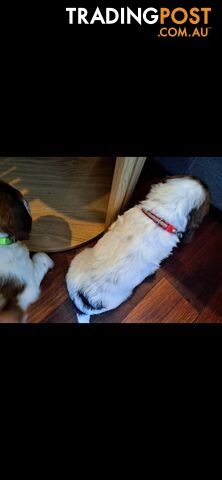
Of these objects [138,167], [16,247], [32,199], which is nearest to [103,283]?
[16,247]

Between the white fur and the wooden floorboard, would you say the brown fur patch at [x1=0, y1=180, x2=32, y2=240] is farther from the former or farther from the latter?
the wooden floorboard

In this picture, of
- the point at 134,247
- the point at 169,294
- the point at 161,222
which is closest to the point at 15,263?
the point at 134,247

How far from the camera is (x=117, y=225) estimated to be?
1209mm

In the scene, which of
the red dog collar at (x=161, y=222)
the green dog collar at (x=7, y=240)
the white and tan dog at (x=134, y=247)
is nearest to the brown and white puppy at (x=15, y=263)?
the green dog collar at (x=7, y=240)

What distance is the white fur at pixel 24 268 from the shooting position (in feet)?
3.53

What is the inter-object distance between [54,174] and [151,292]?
898 mm

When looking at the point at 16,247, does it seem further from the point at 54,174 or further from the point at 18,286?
the point at 54,174

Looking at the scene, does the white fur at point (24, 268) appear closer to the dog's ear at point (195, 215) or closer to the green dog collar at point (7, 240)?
the green dog collar at point (7, 240)

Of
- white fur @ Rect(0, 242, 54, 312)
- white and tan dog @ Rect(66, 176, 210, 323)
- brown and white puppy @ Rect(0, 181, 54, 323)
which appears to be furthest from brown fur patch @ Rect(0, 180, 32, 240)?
white and tan dog @ Rect(66, 176, 210, 323)

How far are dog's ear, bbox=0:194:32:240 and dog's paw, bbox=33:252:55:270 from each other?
36 cm

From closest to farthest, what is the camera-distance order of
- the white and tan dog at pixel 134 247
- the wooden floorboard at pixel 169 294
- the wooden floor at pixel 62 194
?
the white and tan dog at pixel 134 247 < the wooden floorboard at pixel 169 294 < the wooden floor at pixel 62 194

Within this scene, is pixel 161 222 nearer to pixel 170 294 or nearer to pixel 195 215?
pixel 195 215

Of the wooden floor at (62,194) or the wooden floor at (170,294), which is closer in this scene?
the wooden floor at (170,294)

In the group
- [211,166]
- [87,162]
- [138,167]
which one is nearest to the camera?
[138,167]
